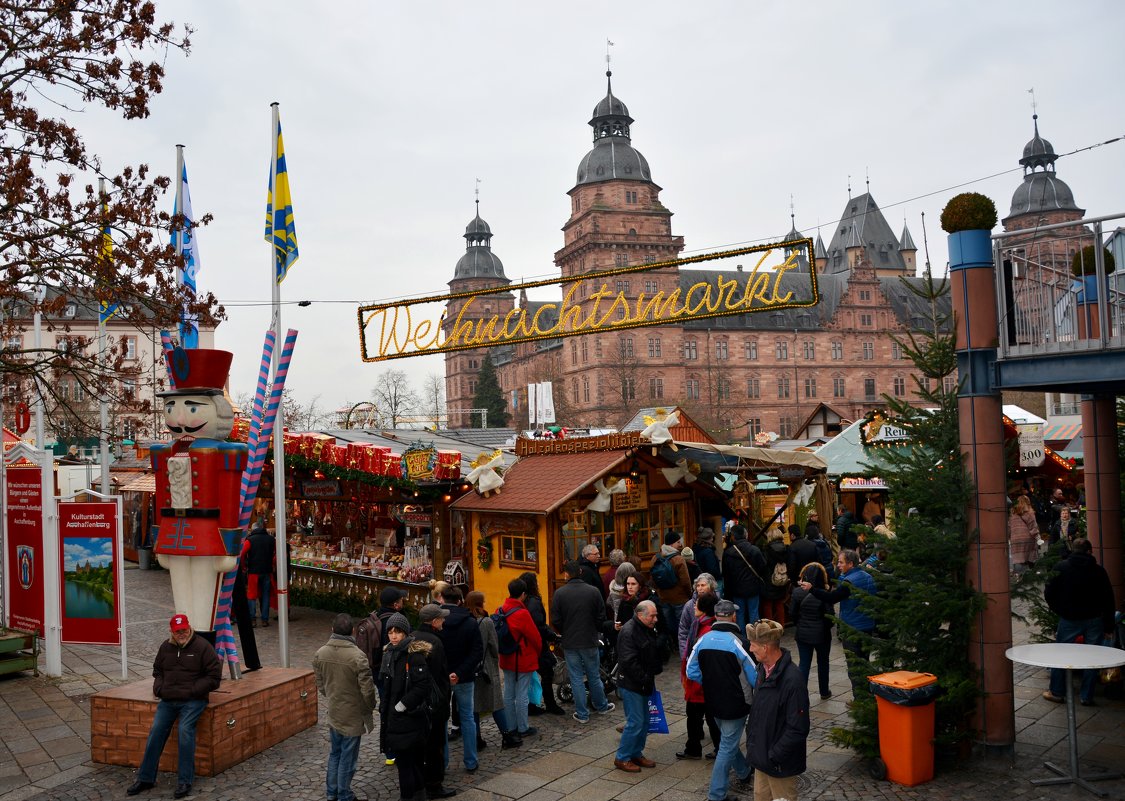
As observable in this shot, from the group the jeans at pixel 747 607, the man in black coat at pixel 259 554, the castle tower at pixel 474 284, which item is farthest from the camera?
the castle tower at pixel 474 284

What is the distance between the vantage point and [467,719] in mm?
8102

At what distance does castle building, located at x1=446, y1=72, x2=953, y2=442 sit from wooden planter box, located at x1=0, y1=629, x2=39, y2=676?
226ft

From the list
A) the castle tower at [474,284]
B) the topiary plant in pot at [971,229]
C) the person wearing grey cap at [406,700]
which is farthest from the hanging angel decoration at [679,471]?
the castle tower at [474,284]

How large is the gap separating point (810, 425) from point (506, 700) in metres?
25.8

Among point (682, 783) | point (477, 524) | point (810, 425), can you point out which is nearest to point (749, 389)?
point (810, 425)

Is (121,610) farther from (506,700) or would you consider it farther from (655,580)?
(655,580)

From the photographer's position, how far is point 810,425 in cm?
3284

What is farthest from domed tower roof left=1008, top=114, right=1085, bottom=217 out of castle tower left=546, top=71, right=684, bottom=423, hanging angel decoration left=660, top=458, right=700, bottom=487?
hanging angel decoration left=660, top=458, right=700, bottom=487

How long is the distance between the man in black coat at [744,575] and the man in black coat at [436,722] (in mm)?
5198

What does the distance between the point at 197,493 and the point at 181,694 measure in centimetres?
209

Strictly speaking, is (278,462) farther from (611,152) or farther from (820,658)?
(611,152)

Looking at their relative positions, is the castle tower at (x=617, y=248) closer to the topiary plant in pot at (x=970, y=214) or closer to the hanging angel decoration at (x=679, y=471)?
the hanging angel decoration at (x=679, y=471)

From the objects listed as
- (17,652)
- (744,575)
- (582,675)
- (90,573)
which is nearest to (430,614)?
(582,675)

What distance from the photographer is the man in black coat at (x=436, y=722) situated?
24.0 feet
